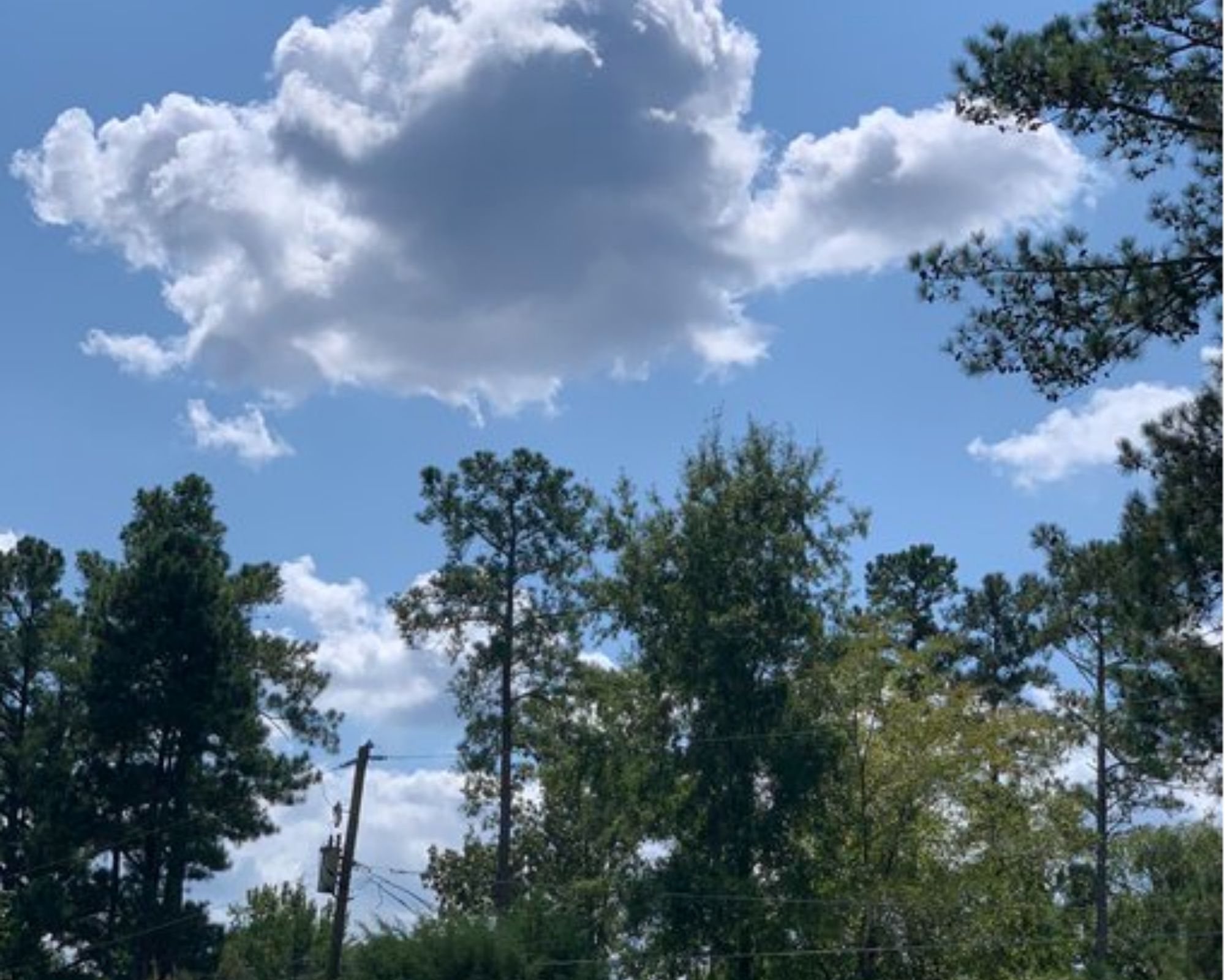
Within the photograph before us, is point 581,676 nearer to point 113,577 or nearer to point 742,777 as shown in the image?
point 742,777

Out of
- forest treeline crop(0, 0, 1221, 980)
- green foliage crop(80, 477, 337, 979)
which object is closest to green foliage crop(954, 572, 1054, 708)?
forest treeline crop(0, 0, 1221, 980)

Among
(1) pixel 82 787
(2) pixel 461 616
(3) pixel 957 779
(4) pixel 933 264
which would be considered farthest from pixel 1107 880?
(4) pixel 933 264

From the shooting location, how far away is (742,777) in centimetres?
3803

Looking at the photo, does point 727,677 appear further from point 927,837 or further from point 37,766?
point 37,766

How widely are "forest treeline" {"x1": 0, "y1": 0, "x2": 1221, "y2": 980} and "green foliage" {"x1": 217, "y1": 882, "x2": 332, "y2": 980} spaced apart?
876 millimetres

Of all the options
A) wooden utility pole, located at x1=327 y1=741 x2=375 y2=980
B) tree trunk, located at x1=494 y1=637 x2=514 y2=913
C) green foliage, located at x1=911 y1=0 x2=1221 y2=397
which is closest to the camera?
green foliage, located at x1=911 y1=0 x2=1221 y2=397

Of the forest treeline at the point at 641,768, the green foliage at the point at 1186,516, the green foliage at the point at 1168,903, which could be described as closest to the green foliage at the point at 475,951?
the forest treeline at the point at 641,768

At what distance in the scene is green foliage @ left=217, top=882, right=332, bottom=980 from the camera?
49.7 meters

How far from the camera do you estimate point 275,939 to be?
219ft

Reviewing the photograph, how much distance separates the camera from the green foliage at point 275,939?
49688 mm

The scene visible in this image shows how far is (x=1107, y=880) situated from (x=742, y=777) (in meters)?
14.4

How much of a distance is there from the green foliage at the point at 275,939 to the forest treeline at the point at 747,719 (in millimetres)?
876

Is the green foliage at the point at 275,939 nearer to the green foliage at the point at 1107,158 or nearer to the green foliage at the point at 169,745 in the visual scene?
the green foliage at the point at 169,745

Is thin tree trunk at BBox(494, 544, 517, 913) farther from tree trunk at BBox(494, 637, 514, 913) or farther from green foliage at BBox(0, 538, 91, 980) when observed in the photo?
green foliage at BBox(0, 538, 91, 980)
